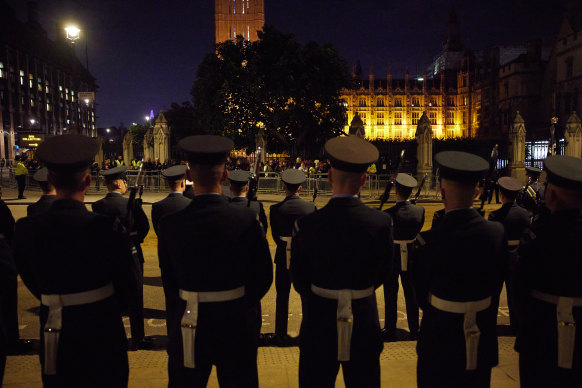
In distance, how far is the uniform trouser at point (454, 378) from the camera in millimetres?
3115

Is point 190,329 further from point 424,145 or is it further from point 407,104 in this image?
Result: point 407,104

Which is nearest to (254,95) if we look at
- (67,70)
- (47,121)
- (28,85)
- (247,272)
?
(247,272)

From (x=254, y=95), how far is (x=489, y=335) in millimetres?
33145

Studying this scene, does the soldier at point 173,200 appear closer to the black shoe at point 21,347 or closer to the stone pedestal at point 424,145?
the black shoe at point 21,347

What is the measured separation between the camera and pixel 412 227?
19.3 feet

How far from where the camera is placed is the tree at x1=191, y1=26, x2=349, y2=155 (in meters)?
33.9

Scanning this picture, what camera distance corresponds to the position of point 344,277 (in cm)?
318

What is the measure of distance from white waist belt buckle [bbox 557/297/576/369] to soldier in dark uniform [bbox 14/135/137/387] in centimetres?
298

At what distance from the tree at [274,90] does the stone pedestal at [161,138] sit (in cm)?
737

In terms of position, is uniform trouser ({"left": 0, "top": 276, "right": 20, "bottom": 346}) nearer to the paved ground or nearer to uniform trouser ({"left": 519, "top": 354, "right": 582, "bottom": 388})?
the paved ground

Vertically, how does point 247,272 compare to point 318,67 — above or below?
below

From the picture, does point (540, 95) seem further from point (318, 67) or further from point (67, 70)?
point (67, 70)

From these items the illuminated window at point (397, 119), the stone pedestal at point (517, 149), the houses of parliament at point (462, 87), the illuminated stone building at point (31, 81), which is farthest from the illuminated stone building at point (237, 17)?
the stone pedestal at point (517, 149)

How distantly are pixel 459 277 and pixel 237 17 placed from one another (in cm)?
11052
